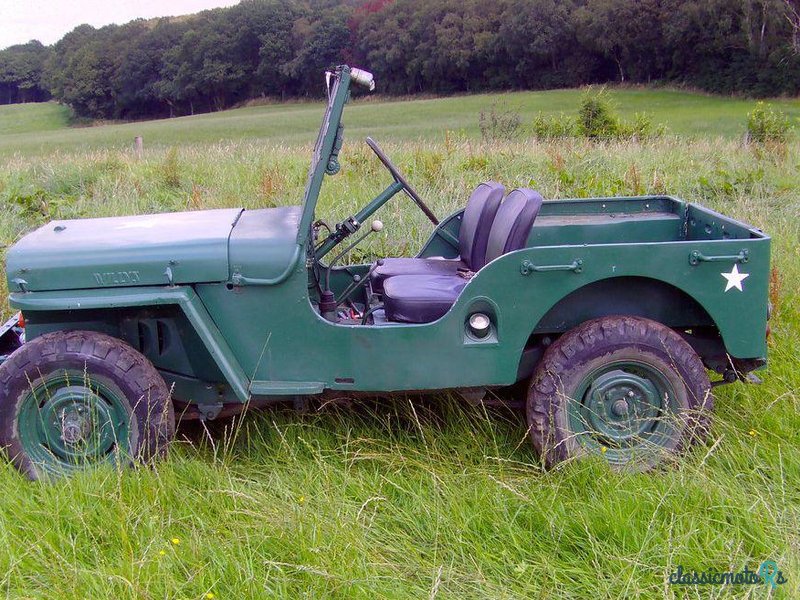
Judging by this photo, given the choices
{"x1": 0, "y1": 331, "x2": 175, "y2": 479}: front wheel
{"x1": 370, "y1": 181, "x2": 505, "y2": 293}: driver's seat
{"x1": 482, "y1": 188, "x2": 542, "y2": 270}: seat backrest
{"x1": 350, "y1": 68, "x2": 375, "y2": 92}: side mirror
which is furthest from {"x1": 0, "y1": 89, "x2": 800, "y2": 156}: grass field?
{"x1": 0, "y1": 331, "x2": 175, "y2": 479}: front wheel

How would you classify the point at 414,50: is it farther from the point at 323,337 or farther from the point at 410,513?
the point at 410,513

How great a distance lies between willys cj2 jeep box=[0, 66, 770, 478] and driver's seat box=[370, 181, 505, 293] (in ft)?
2.13

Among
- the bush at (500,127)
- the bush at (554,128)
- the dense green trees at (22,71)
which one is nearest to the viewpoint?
the bush at (554,128)

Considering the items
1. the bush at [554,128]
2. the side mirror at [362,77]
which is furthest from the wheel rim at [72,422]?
the bush at [554,128]

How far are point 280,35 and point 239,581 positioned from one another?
26368mm

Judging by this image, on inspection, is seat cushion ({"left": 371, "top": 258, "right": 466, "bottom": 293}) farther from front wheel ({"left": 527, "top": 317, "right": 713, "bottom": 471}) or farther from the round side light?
front wheel ({"left": 527, "top": 317, "right": 713, "bottom": 471})

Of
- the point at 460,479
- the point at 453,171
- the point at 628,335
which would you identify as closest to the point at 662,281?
the point at 628,335

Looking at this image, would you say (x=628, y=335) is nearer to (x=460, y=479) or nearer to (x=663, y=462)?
(x=663, y=462)

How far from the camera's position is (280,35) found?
26672 millimetres

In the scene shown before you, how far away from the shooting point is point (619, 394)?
10.4 feet

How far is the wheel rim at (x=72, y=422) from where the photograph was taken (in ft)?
9.93

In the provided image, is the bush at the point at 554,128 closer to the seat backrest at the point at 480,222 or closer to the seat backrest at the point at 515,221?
the seat backrest at the point at 480,222

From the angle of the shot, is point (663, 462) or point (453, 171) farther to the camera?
point (453, 171)

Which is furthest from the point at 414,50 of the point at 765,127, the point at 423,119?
the point at 765,127
